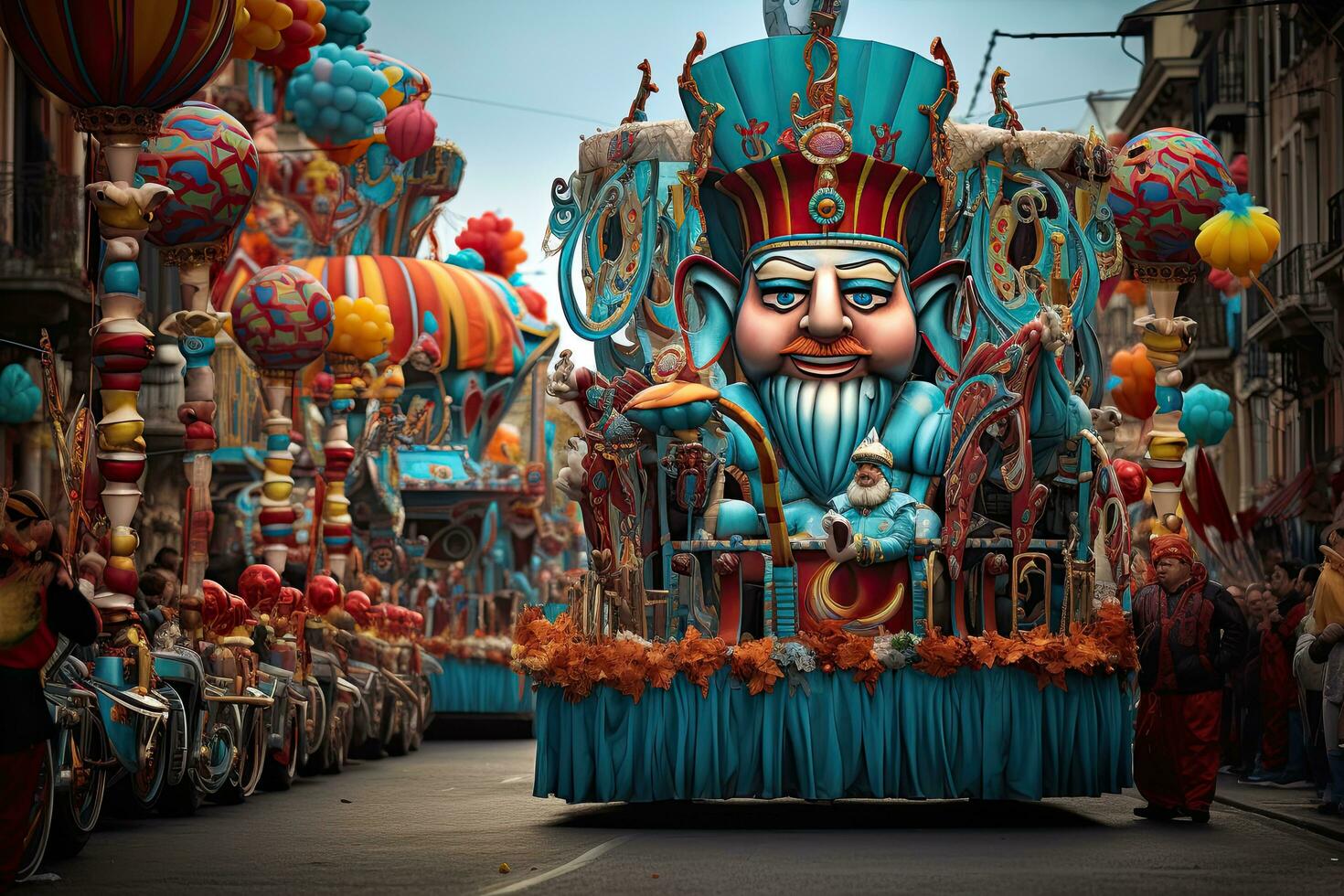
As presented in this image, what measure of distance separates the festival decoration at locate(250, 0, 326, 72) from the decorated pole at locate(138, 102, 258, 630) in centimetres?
130

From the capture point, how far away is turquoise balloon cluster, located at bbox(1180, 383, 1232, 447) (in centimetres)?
2516

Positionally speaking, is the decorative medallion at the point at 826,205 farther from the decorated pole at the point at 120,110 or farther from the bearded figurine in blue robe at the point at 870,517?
the decorated pole at the point at 120,110

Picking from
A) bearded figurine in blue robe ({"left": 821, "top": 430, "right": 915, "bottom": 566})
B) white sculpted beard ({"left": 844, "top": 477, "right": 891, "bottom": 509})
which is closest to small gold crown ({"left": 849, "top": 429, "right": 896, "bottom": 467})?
bearded figurine in blue robe ({"left": 821, "top": 430, "right": 915, "bottom": 566})

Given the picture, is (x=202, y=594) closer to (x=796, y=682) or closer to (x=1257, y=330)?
(x=796, y=682)

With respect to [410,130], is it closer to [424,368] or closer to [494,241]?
[424,368]

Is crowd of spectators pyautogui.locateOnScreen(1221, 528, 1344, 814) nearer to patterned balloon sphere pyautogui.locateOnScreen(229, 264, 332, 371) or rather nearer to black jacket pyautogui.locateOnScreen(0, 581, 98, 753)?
black jacket pyautogui.locateOnScreen(0, 581, 98, 753)

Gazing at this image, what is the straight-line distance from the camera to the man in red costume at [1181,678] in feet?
49.8

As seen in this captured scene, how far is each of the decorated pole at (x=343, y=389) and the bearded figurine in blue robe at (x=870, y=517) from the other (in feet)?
36.1

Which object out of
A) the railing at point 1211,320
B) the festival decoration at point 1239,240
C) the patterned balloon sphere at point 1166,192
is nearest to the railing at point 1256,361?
the railing at point 1211,320

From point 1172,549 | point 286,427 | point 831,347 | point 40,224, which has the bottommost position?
point 1172,549

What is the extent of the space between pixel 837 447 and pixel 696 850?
402cm

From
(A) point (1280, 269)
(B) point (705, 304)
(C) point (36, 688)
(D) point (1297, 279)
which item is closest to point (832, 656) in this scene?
(B) point (705, 304)

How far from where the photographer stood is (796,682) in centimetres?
1510

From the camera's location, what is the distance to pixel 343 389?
2617 centimetres
